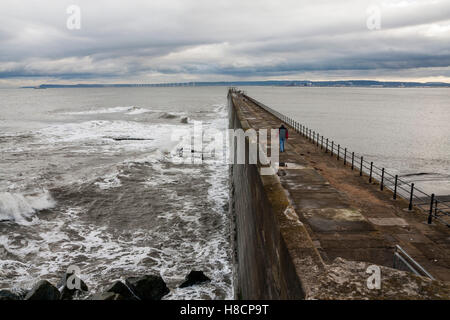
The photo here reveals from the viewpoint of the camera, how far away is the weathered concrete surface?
2.75 m

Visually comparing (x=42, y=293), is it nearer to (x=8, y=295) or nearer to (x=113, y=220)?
(x=8, y=295)

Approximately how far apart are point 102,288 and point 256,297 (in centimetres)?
537

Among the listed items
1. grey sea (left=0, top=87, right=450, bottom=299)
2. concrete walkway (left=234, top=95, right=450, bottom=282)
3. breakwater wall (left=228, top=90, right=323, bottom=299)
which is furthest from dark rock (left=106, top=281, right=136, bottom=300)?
concrete walkway (left=234, top=95, right=450, bottom=282)

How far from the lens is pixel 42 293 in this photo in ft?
26.5

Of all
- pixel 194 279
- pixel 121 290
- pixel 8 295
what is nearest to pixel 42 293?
pixel 8 295

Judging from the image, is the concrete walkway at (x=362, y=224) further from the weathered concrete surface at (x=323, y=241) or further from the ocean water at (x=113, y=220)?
the ocean water at (x=113, y=220)

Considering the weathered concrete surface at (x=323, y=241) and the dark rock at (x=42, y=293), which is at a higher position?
the weathered concrete surface at (x=323, y=241)

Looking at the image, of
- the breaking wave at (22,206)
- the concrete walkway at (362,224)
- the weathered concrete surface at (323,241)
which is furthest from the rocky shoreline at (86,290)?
the breaking wave at (22,206)

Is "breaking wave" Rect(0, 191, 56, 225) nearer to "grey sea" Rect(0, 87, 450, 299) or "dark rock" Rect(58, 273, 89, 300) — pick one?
"grey sea" Rect(0, 87, 450, 299)

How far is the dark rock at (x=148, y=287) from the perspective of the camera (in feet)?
28.2

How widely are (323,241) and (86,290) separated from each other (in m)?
6.57

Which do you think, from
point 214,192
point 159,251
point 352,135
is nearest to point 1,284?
point 159,251

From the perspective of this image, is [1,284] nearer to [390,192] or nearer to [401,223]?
[401,223]

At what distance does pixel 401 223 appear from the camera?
778cm
